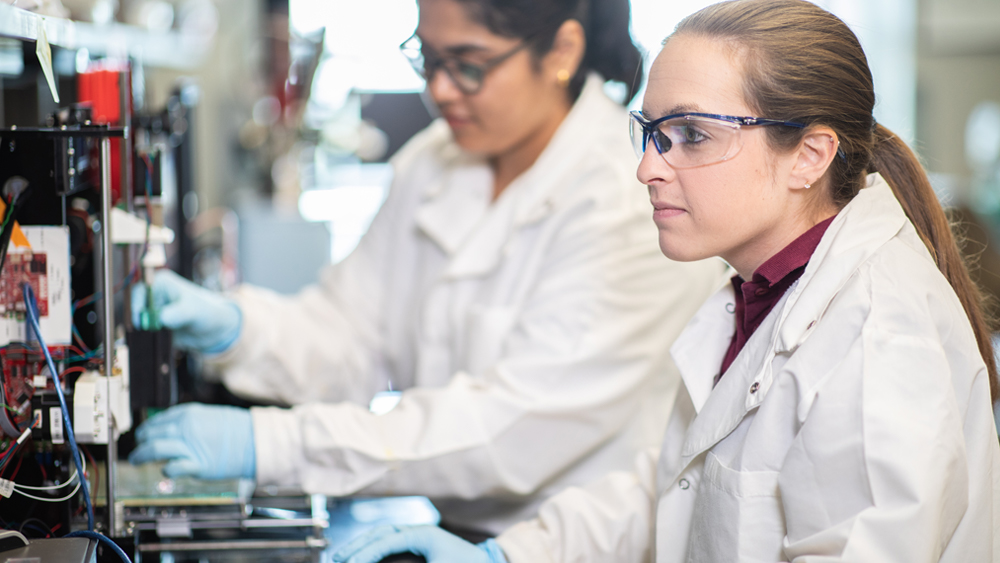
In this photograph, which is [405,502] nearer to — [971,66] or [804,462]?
[804,462]

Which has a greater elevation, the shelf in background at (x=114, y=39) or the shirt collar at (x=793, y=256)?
the shelf in background at (x=114, y=39)

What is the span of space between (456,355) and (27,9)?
3.15ft

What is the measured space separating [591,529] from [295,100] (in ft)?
10.3

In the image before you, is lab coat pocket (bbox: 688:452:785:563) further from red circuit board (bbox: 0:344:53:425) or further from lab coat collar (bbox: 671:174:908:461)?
red circuit board (bbox: 0:344:53:425)

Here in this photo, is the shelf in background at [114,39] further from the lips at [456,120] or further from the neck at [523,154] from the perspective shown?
the neck at [523,154]

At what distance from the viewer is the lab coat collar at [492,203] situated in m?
1.61

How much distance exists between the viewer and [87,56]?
1503mm

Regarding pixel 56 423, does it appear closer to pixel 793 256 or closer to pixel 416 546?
pixel 416 546

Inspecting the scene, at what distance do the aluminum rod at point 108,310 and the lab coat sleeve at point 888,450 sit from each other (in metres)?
0.82

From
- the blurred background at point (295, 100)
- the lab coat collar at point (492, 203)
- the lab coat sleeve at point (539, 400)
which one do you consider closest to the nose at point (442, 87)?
the blurred background at point (295, 100)

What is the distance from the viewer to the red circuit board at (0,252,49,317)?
1013mm

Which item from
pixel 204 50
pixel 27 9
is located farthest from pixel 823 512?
pixel 204 50

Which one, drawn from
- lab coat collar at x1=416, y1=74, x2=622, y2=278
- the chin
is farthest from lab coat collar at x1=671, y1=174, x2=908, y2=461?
lab coat collar at x1=416, y1=74, x2=622, y2=278

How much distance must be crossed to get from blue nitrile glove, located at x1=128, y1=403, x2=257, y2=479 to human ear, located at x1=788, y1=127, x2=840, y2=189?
91 cm
